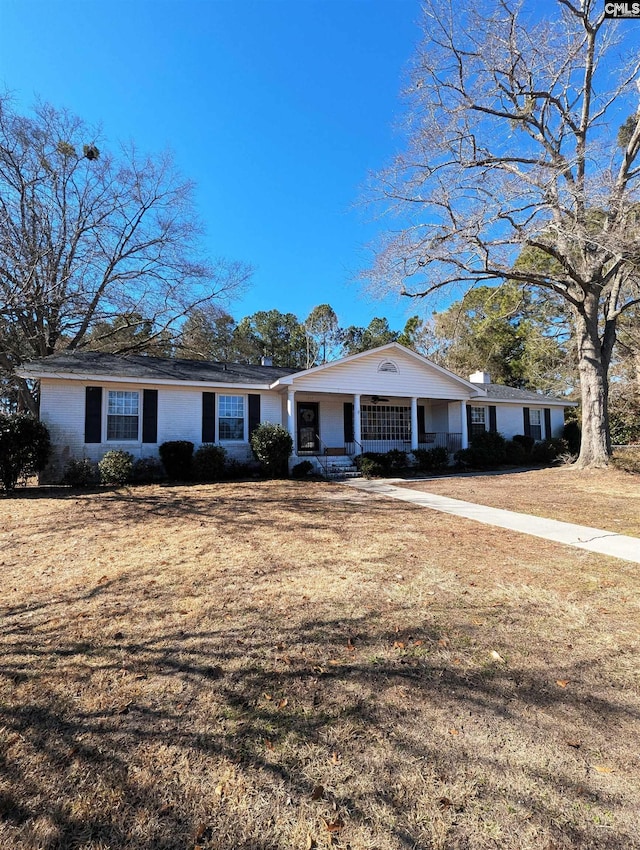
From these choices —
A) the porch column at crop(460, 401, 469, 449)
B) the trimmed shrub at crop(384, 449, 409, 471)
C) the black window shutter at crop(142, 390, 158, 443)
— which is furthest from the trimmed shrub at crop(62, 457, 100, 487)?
the porch column at crop(460, 401, 469, 449)

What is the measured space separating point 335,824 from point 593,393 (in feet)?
53.0

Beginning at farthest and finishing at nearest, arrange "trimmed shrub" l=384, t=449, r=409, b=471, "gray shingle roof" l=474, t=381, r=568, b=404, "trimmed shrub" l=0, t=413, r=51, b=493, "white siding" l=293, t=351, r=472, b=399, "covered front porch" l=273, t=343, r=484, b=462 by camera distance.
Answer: "gray shingle roof" l=474, t=381, r=568, b=404 < "covered front porch" l=273, t=343, r=484, b=462 < "white siding" l=293, t=351, r=472, b=399 < "trimmed shrub" l=384, t=449, r=409, b=471 < "trimmed shrub" l=0, t=413, r=51, b=493

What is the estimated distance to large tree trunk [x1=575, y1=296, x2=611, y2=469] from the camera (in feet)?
46.1

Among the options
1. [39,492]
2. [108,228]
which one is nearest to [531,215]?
[39,492]

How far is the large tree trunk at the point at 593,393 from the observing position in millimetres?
14047

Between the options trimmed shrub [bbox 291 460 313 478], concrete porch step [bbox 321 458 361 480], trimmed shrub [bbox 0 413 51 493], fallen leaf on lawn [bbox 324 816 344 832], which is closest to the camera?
fallen leaf on lawn [bbox 324 816 344 832]

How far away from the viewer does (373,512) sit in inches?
316

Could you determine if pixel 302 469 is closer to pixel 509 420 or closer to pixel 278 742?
pixel 278 742

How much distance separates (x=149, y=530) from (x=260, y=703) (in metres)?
4.65

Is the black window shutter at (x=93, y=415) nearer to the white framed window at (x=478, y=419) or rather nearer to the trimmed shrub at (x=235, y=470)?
the trimmed shrub at (x=235, y=470)

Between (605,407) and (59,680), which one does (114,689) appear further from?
(605,407)

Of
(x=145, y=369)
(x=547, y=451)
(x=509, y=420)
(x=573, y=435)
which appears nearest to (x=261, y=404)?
(x=145, y=369)

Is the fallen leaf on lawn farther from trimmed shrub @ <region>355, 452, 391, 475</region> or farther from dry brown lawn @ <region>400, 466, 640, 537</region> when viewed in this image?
trimmed shrub @ <region>355, 452, 391, 475</region>

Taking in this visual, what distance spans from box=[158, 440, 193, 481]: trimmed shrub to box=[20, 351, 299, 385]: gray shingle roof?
2.26 metres
